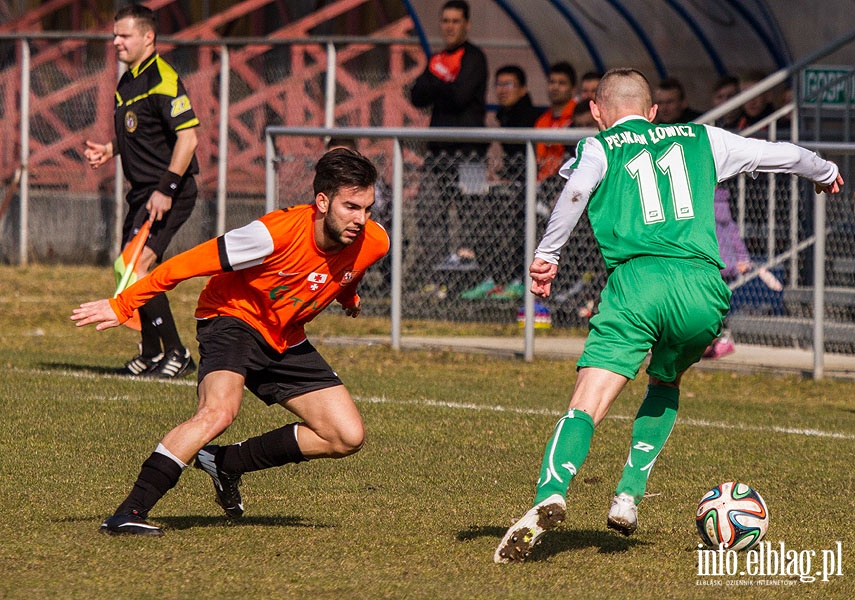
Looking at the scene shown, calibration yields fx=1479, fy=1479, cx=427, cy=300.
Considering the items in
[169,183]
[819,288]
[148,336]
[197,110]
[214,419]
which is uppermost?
[197,110]

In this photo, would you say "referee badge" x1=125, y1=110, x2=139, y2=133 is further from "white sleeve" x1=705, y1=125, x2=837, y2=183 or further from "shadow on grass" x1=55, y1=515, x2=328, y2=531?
"white sleeve" x1=705, y1=125, x2=837, y2=183

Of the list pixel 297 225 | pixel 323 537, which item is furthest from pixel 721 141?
pixel 323 537

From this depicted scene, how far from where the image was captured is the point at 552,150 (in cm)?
1275

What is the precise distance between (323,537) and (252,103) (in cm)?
1299

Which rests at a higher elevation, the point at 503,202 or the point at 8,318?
the point at 503,202

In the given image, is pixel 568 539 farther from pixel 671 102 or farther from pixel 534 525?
pixel 671 102

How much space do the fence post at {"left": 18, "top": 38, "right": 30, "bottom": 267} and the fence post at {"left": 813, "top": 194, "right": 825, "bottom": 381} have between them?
10592 millimetres

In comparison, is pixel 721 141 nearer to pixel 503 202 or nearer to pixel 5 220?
pixel 503 202

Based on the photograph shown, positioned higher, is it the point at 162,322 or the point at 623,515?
the point at 162,322

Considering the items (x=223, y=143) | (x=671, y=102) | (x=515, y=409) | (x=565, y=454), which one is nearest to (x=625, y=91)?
(x=565, y=454)

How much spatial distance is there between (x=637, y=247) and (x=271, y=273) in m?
1.40

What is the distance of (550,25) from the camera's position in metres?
15.7

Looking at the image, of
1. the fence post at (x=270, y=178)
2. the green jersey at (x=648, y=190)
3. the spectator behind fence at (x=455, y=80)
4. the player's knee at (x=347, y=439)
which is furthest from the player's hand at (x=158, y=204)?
the green jersey at (x=648, y=190)

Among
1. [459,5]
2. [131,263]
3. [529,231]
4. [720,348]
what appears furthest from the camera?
[459,5]
